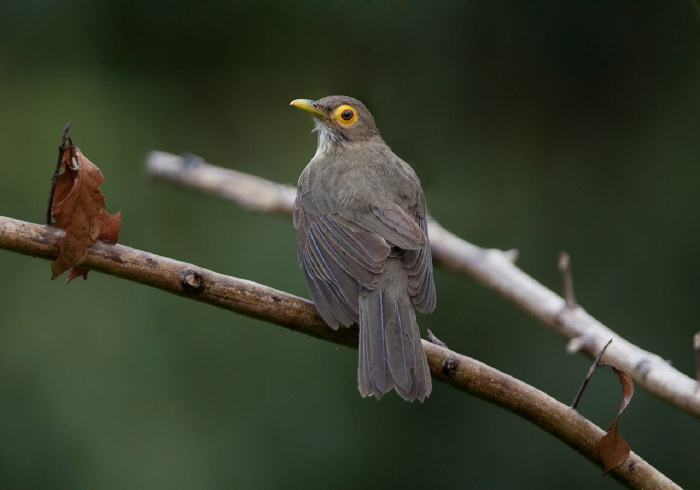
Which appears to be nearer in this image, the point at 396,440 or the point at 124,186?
the point at 396,440

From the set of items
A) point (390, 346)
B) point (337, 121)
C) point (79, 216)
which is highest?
point (337, 121)

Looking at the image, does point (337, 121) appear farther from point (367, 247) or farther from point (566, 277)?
point (566, 277)

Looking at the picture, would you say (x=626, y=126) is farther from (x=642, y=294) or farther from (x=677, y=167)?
(x=642, y=294)

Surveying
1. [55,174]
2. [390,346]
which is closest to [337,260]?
[390,346]

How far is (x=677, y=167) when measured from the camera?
6.79 metres

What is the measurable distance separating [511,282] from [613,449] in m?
1.83

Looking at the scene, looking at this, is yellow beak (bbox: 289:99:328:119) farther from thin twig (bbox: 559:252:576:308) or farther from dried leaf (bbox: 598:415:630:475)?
dried leaf (bbox: 598:415:630:475)

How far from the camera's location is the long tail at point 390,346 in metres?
2.77

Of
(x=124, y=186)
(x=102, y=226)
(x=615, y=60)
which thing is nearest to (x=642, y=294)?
(x=615, y=60)

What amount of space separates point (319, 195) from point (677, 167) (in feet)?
13.6

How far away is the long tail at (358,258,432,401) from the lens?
9.07 feet

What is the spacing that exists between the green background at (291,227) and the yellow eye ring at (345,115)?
1309mm

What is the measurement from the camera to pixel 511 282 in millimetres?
4266

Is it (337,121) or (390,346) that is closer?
(390,346)
